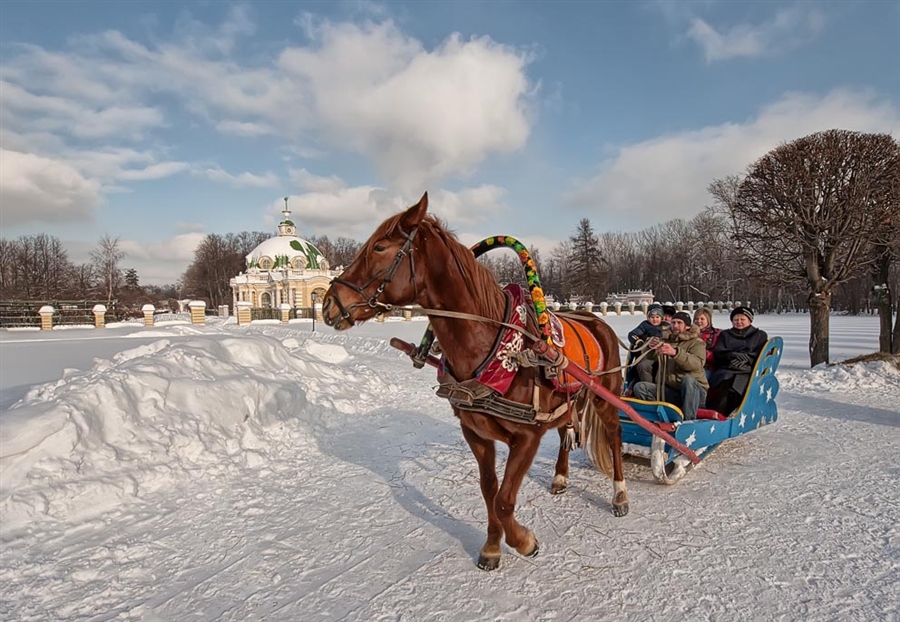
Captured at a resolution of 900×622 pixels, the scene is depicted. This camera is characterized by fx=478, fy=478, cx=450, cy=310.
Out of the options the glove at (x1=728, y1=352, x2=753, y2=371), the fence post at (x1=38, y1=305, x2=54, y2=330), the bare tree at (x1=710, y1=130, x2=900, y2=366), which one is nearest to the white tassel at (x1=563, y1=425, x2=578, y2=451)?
the glove at (x1=728, y1=352, x2=753, y2=371)

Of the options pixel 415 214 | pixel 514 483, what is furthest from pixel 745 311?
pixel 415 214

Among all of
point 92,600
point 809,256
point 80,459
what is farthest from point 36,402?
point 809,256

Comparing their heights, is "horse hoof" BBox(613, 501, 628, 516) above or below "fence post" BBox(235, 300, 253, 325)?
below

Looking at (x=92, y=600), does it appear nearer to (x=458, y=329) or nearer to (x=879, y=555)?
(x=458, y=329)

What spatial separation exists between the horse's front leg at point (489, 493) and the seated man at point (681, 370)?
7.37 feet

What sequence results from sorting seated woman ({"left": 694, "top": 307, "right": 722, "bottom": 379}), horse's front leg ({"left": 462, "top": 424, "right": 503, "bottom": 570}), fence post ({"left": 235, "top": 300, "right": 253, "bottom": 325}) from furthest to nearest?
fence post ({"left": 235, "top": 300, "right": 253, "bottom": 325}) < seated woman ({"left": 694, "top": 307, "right": 722, "bottom": 379}) < horse's front leg ({"left": 462, "top": 424, "right": 503, "bottom": 570})

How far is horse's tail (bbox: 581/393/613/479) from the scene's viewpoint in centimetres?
426

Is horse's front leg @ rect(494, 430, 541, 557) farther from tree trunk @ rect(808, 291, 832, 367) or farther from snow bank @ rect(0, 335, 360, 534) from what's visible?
tree trunk @ rect(808, 291, 832, 367)

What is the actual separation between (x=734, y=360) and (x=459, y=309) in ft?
13.3

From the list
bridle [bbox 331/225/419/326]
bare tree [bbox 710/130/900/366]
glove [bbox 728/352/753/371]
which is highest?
bare tree [bbox 710/130/900/366]

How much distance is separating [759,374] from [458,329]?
3931 millimetres

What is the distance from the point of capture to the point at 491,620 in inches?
103

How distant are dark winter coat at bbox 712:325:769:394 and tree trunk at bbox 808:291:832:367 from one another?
590 cm

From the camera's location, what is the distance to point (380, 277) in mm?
2740
